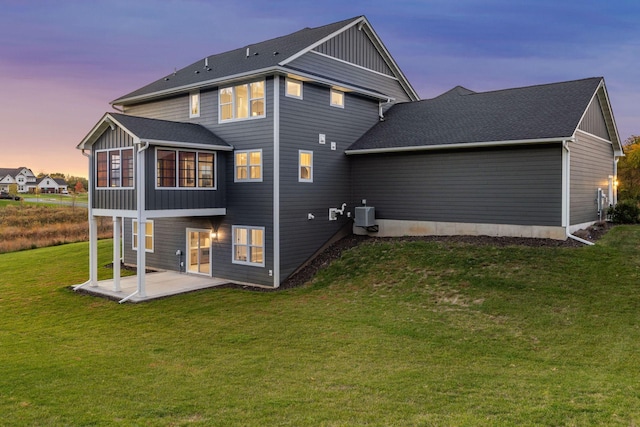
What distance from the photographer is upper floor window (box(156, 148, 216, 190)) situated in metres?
13.7

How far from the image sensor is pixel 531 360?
278 inches

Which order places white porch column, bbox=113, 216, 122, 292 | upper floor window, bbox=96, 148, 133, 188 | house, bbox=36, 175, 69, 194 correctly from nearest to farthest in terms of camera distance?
1. upper floor window, bbox=96, 148, 133, 188
2. white porch column, bbox=113, 216, 122, 292
3. house, bbox=36, 175, 69, 194

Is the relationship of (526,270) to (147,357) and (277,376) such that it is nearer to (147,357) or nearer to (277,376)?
(277,376)

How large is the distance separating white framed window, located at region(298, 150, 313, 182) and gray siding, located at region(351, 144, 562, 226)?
2.38 m

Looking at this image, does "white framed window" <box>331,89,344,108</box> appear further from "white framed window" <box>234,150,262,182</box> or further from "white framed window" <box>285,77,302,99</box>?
"white framed window" <box>234,150,262,182</box>

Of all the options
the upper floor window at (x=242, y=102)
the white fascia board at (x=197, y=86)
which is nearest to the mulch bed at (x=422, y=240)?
the upper floor window at (x=242, y=102)

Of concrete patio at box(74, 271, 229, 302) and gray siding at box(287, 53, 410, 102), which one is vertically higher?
gray siding at box(287, 53, 410, 102)

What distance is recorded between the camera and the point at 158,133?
45.0 feet

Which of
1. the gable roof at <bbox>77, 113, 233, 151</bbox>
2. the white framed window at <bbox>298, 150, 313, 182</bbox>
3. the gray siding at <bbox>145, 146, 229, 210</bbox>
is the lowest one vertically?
the gray siding at <bbox>145, 146, 229, 210</bbox>

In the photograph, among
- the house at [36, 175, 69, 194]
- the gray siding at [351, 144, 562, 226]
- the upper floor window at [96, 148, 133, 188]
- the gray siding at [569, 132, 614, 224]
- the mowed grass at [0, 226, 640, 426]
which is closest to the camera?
the mowed grass at [0, 226, 640, 426]

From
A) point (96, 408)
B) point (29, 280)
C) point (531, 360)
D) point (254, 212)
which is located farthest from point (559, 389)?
point (29, 280)

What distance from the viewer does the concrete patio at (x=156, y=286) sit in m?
13.3

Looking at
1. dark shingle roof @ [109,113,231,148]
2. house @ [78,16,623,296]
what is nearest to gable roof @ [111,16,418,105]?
house @ [78,16,623,296]

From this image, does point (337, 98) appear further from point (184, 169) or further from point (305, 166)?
point (184, 169)
